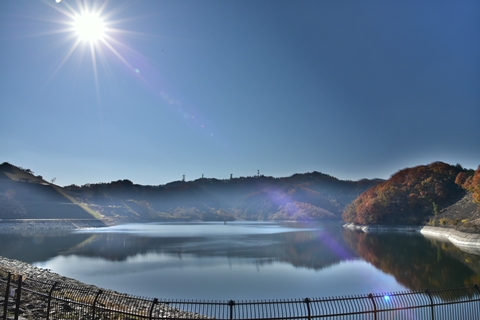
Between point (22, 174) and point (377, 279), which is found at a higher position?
point (22, 174)

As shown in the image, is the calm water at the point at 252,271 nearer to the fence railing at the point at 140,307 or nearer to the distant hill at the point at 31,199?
the fence railing at the point at 140,307

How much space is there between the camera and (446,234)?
6706cm

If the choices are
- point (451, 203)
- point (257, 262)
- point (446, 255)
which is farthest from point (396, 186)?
point (257, 262)

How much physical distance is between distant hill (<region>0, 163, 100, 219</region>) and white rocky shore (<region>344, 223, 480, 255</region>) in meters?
90.9

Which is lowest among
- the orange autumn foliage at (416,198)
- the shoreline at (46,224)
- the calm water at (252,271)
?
the calm water at (252,271)

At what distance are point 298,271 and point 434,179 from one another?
9604 cm

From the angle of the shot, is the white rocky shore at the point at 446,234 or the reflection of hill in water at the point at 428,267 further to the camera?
the white rocky shore at the point at 446,234

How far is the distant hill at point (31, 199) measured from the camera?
9277 cm

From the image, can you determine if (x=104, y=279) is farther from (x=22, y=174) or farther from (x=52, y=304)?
(x=22, y=174)

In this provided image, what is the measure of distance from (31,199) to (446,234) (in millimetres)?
115117

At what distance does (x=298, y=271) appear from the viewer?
31000 mm

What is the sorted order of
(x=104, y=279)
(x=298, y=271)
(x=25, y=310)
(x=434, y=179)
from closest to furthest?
(x=25, y=310) < (x=104, y=279) < (x=298, y=271) < (x=434, y=179)

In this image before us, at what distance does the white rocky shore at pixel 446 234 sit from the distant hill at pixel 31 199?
9089 cm

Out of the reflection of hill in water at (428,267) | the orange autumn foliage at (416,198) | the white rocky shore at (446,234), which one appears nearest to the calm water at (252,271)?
the reflection of hill in water at (428,267)
